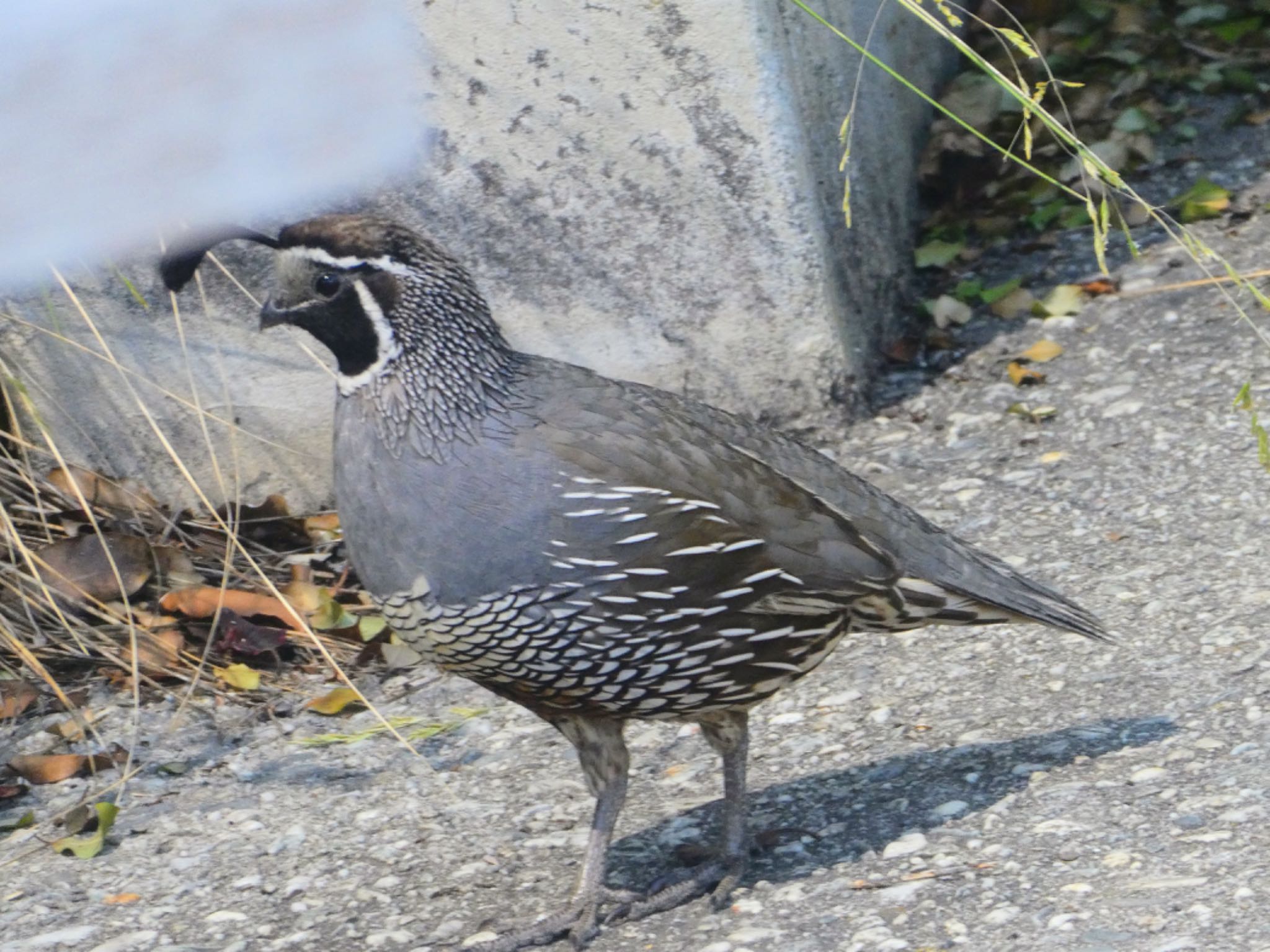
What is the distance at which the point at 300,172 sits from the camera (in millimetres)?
5059

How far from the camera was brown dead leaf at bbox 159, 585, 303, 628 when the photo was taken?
16.1 feet

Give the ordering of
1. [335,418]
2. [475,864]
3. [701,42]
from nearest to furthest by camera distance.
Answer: [335,418] → [475,864] → [701,42]

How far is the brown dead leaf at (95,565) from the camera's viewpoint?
4887 millimetres

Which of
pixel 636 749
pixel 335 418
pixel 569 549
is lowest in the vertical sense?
pixel 636 749

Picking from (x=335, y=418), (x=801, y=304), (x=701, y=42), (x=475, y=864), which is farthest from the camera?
(x=801, y=304)

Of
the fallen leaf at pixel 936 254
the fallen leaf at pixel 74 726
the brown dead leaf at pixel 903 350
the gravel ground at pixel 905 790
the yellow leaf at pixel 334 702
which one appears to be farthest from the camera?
the fallen leaf at pixel 936 254

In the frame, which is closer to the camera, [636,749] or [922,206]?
[636,749]

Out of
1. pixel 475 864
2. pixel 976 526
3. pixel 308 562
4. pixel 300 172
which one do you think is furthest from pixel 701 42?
pixel 475 864

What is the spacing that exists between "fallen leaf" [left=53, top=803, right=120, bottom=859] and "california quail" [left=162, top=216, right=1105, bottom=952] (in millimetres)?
1128

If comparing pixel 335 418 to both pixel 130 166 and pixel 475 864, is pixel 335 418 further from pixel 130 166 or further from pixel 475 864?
pixel 130 166

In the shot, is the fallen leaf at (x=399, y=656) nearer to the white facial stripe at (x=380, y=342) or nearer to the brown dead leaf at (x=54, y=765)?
the brown dead leaf at (x=54, y=765)

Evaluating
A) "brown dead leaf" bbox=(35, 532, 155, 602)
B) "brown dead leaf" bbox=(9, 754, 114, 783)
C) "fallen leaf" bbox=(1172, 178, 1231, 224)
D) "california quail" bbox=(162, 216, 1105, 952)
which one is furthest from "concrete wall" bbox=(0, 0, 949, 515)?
"fallen leaf" bbox=(1172, 178, 1231, 224)

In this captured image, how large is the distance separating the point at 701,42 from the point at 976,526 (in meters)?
1.66

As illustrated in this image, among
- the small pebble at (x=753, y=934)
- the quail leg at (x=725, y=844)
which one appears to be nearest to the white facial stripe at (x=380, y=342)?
the quail leg at (x=725, y=844)
